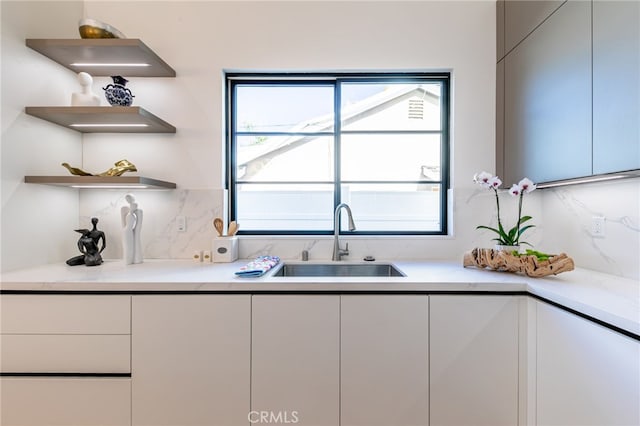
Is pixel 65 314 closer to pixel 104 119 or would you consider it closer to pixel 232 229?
pixel 232 229

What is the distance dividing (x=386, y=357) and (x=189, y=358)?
2.97 feet

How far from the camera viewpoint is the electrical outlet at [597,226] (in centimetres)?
164

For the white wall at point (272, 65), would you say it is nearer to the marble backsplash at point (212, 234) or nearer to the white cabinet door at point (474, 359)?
the marble backsplash at point (212, 234)

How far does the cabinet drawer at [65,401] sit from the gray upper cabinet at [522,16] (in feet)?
8.94

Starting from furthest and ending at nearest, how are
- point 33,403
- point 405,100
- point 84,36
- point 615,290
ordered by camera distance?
point 405,100 → point 84,36 → point 33,403 → point 615,290

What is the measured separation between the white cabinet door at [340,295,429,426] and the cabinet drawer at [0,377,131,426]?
40.7 inches

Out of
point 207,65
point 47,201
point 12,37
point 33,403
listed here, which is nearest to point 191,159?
point 207,65

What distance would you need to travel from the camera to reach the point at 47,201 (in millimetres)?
1848

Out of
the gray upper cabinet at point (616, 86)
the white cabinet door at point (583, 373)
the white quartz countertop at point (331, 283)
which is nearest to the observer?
the white cabinet door at point (583, 373)

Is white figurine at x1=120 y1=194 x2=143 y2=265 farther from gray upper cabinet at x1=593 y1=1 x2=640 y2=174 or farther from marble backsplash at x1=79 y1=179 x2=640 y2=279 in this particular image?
gray upper cabinet at x1=593 y1=1 x2=640 y2=174

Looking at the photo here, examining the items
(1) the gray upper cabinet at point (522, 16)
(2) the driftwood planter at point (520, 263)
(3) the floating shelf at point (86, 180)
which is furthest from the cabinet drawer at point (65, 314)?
(1) the gray upper cabinet at point (522, 16)

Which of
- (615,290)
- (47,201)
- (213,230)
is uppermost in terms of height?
(47,201)

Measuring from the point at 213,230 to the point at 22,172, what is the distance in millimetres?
1052

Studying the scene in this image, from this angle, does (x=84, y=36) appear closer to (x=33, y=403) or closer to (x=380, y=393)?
(x=33, y=403)
